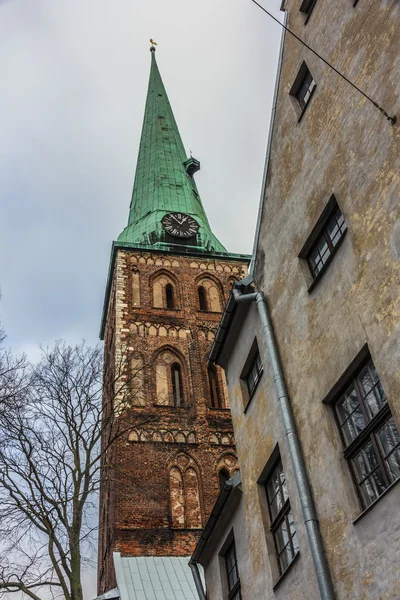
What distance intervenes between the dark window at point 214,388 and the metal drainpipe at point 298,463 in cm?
1692

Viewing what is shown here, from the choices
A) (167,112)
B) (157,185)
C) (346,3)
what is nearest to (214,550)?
(346,3)

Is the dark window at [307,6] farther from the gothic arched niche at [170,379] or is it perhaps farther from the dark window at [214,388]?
the dark window at [214,388]

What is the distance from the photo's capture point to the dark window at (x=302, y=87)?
447 inches

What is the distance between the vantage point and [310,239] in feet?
33.5

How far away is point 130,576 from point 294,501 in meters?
13.6

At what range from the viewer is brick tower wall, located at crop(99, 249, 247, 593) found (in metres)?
23.6

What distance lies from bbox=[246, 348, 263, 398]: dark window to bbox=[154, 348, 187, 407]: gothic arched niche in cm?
1504

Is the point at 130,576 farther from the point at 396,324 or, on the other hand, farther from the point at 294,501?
the point at 396,324

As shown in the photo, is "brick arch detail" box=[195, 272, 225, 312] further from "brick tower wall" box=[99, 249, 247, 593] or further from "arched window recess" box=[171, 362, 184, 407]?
"arched window recess" box=[171, 362, 184, 407]

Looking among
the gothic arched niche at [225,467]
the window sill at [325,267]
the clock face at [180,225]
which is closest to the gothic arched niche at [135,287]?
the clock face at [180,225]

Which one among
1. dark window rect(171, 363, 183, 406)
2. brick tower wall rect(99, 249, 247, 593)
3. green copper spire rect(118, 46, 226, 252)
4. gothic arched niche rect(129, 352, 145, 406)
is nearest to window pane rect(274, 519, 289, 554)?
brick tower wall rect(99, 249, 247, 593)

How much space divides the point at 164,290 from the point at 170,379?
5370 mm

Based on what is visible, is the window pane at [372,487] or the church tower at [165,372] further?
the church tower at [165,372]

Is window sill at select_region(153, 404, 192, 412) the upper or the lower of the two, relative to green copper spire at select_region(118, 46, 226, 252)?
lower
